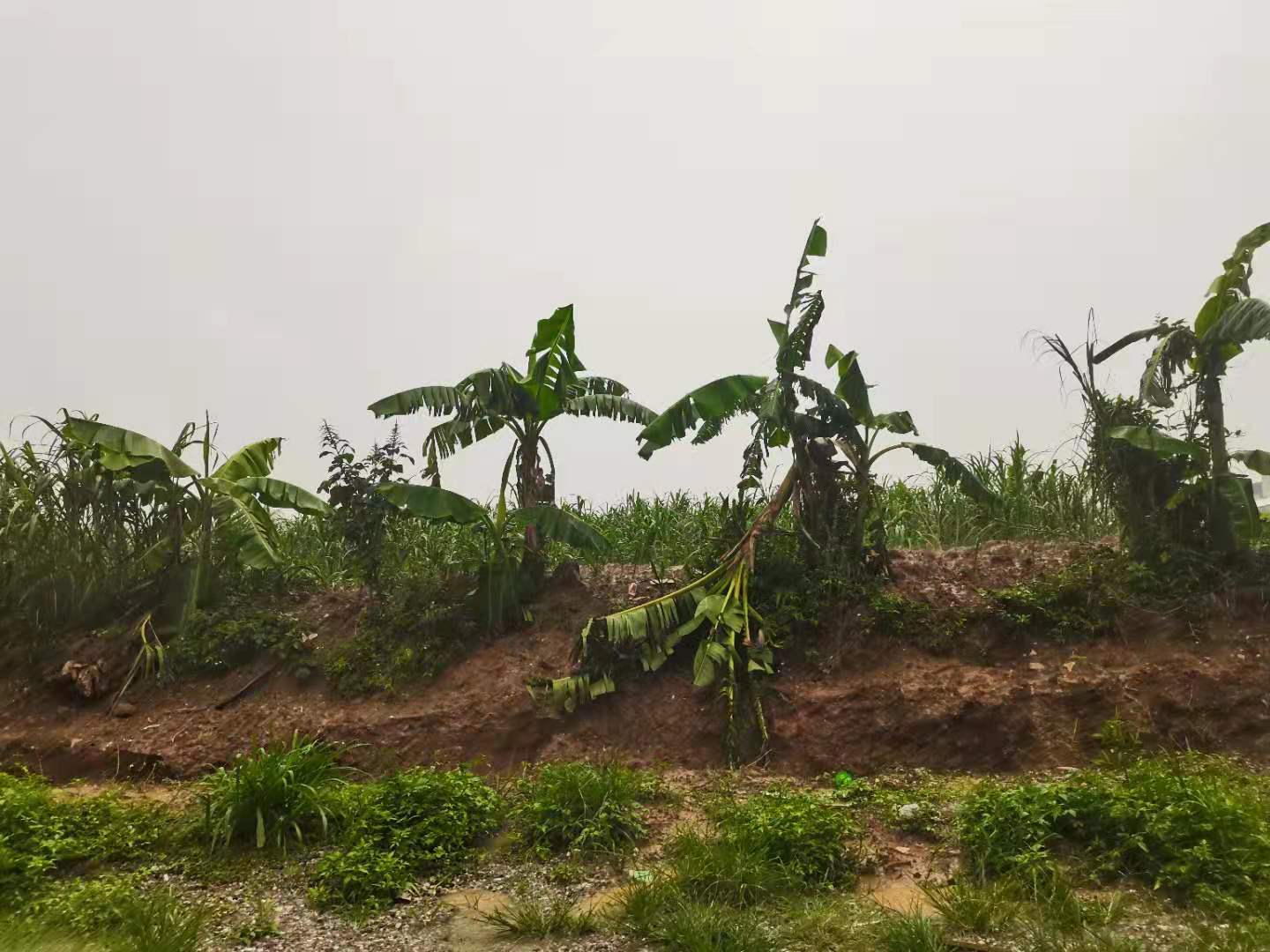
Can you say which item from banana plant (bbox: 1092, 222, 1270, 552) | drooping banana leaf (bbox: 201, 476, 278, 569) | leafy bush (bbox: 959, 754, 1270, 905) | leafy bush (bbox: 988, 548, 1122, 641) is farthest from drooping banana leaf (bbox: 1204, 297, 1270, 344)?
drooping banana leaf (bbox: 201, 476, 278, 569)

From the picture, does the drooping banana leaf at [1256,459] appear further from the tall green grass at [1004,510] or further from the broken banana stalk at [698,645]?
the broken banana stalk at [698,645]

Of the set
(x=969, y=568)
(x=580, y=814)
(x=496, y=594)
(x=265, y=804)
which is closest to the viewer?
(x=580, y=814)

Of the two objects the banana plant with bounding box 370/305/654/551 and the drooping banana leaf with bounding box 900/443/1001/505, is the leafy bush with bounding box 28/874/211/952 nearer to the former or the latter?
the banana plant with bounding box 370/305/654/551

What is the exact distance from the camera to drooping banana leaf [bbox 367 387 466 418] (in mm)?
9930

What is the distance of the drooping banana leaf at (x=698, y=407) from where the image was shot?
909cm

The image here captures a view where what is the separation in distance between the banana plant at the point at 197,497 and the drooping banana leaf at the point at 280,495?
0.01 metres

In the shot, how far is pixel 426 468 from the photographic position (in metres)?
10.4

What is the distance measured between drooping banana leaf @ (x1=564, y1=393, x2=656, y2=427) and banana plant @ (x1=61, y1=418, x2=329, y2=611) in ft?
11.1

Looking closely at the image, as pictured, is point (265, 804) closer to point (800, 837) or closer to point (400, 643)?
point (400, 643)

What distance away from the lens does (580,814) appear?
248 inches

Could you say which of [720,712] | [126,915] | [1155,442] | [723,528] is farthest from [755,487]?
[126,915]

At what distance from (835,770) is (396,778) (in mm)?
3700

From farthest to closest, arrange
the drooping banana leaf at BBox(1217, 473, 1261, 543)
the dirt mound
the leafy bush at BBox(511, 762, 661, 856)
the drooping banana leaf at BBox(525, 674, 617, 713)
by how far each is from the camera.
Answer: the dirt mound < the drooping banana leaf at BBox(525, 674, 617, 713) < the drooping banana leaf at BBox(1217, 473, 1261, 543) < the leafy bush at BBox(511, 762, 661, 856)

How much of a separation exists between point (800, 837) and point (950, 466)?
511cm
